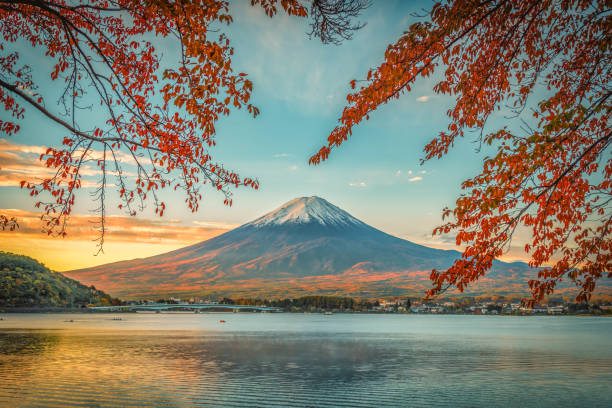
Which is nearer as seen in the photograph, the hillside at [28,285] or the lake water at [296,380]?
the lake water at [296,380]

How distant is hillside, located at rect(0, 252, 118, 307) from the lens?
140 m

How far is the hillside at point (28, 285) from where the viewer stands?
140 meters

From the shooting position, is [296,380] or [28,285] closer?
[296,380]

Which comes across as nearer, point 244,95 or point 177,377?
point 244,95

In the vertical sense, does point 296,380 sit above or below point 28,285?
above

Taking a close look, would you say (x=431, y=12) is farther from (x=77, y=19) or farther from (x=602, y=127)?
(x=77, y=19)

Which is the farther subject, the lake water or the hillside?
the hillside

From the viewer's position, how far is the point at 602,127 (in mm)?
9930

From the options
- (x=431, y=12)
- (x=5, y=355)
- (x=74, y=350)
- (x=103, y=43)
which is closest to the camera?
(x=431, y=12)

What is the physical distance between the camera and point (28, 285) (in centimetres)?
14625

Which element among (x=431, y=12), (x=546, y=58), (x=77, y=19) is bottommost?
(x=431, y=12)

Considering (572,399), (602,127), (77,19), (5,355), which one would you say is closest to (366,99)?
(602,127)

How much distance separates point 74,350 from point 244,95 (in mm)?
31939

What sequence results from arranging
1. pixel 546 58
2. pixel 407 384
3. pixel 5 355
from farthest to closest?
1. pixel 5 355
2. pixel 407 384
3. pixel 546 58
